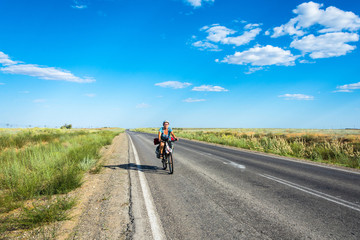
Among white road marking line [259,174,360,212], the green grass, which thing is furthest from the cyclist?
the green grass

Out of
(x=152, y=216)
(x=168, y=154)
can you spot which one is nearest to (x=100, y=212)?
(x=152, y=216)

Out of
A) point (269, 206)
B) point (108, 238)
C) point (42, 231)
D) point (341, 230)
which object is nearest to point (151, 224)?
point (108, 238)

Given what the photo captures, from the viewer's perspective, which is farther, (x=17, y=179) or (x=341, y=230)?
(x=17, y=179)

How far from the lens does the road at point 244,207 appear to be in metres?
3.30

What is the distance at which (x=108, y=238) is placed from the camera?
3.10m

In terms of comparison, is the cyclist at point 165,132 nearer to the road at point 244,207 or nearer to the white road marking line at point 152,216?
the road at point 244,207

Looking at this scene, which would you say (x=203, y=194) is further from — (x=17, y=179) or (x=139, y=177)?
(x=17, y=179)

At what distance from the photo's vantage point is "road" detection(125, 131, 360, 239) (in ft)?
10.8

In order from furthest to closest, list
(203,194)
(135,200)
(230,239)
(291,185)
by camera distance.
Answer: (291,185), (203,194), (135,200), (230,239)

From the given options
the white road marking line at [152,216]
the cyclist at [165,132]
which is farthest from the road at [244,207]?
the cyclist at [165,132]

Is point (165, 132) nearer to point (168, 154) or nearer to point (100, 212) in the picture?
point (168, 154)

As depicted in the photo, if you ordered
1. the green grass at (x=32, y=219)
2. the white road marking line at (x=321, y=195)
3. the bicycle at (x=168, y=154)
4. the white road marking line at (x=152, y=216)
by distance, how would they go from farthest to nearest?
1. the bicycle at (x=168, y=154)
2. the white road marking line at (x=321, y=195)
3. the green grass at (x=32, y=219)
4. the white road marking line at (x=152, y=216)

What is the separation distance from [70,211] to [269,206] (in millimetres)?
4250

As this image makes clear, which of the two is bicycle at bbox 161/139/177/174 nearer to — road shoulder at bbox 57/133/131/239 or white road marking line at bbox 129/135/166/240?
white road marking line at bbox 129/135/166/240
